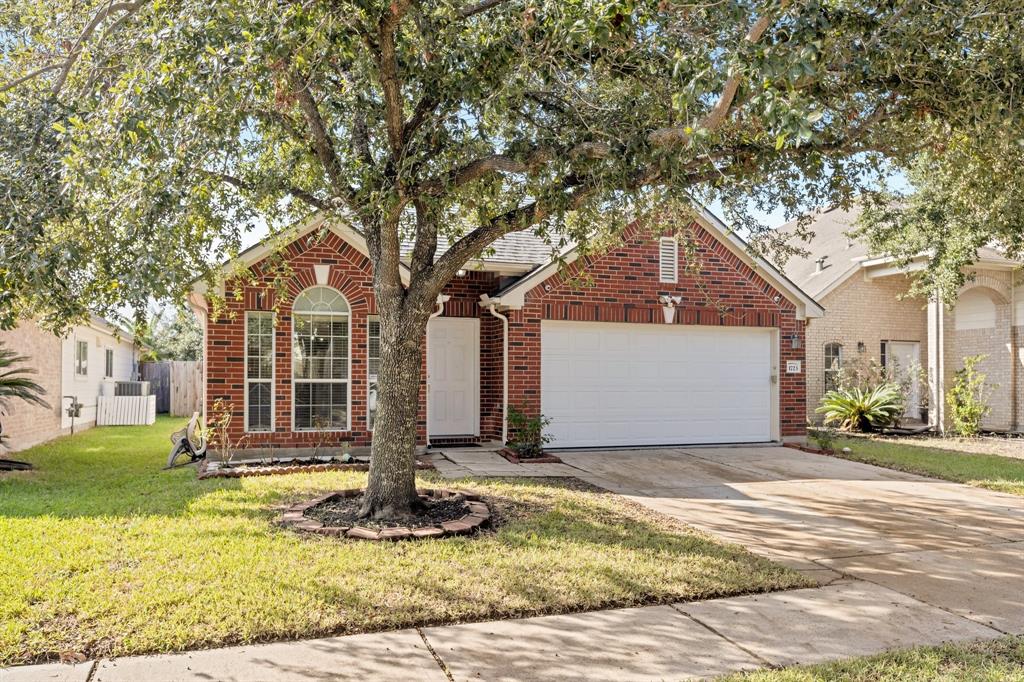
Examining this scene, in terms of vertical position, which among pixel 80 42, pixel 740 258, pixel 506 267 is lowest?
pixel 506 267

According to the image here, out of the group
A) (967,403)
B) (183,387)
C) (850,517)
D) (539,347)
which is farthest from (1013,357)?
(183,387)

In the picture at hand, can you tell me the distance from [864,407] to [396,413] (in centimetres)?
1333

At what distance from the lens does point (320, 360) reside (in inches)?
461

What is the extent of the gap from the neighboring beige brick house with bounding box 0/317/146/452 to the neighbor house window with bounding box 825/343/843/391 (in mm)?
15781

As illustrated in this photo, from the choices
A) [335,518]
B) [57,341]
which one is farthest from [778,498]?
[57,341]

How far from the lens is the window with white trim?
Answer: 13516 mm

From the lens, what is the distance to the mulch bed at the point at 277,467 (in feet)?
32.5

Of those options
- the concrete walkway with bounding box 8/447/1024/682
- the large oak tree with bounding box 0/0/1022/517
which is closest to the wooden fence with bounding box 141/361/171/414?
the large oak tree with bounding box 0/0/1022/517

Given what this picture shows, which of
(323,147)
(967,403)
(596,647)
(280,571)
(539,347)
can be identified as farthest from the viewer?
(967,403)

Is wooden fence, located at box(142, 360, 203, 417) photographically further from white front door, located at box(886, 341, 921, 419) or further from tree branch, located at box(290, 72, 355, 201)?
white front door, located at box(886, 341, 921, 419)

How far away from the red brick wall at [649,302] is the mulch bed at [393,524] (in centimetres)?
452

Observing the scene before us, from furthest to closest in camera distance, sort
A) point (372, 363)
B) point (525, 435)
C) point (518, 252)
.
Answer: point (518, 252), point (372, 363), point (525, 435)

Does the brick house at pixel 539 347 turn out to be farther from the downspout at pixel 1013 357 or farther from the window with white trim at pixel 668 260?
the downspout at pixel 1013 357

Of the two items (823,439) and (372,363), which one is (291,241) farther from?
(823,439)
